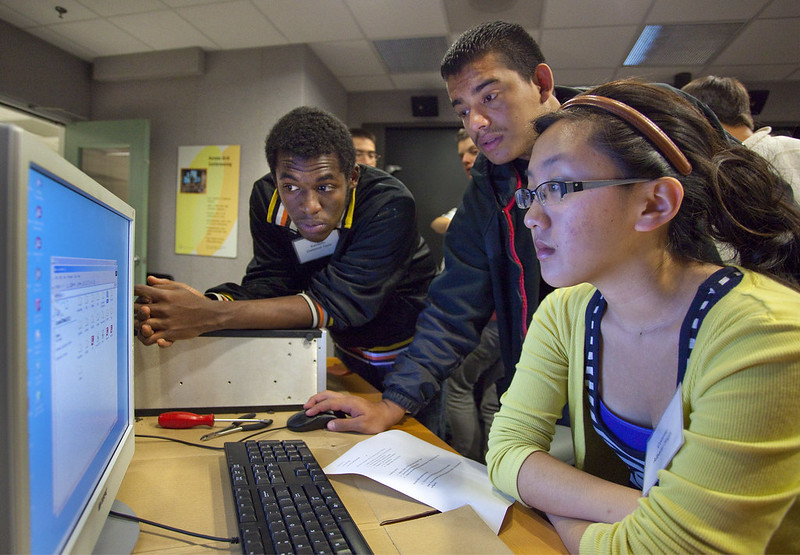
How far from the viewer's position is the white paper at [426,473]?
697 mm

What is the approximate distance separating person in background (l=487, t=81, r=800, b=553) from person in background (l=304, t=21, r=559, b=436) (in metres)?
0.35

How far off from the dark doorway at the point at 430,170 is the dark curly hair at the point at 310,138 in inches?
118

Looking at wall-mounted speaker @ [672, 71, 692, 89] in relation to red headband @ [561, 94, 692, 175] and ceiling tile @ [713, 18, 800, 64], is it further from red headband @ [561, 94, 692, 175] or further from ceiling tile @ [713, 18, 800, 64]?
red headband @ [561, 94, 692, 175]

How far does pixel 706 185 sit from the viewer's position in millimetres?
682

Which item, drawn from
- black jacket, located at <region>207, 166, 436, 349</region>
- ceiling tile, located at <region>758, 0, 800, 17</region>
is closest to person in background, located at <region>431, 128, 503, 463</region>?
black jacket, located at <region>207, 166, 436, 349</region>

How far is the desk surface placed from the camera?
602 millimetres

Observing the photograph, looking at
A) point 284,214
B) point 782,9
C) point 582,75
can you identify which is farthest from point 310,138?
point 582,75

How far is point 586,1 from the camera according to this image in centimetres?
288

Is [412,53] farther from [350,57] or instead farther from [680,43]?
[680,43]

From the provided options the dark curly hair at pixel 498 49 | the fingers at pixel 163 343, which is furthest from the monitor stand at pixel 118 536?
the dark curly hair at pixel 498 49

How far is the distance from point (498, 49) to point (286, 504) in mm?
1048

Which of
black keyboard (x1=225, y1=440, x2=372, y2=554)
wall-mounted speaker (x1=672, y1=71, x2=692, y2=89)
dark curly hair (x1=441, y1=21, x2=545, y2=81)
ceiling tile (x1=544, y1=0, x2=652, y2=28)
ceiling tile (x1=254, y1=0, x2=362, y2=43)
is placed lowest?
black keyboard (x1=225, y1=440, x2=372, y2=554)

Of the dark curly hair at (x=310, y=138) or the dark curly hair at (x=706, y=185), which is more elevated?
the dark curly hair at (x=310, y=138)

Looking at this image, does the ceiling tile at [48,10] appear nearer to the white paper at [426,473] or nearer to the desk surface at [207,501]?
the desk surface at [207,501]
